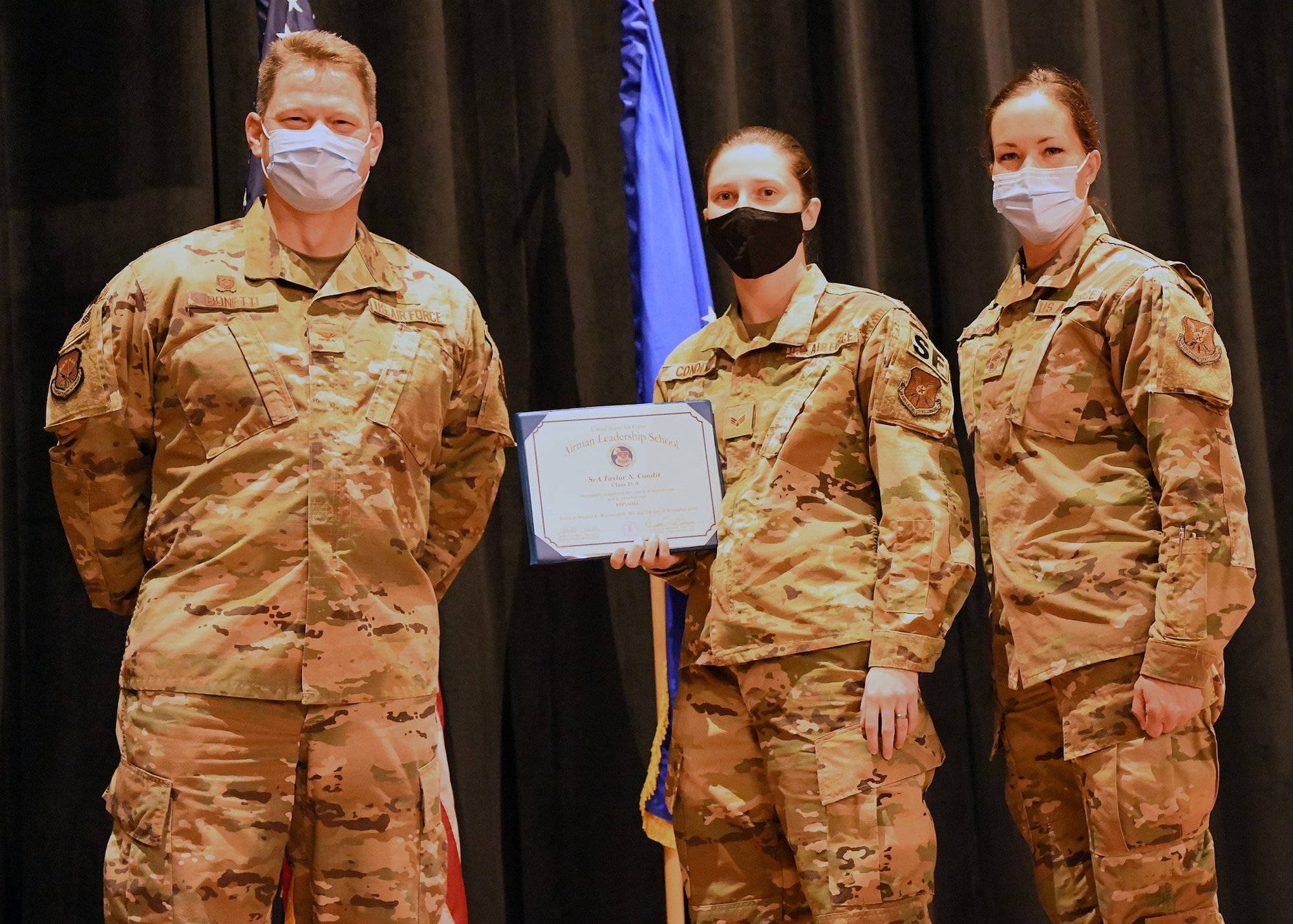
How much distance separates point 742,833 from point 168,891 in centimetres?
97

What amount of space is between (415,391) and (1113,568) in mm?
1255

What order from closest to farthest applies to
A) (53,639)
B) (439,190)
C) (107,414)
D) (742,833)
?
(107,414) < (742,833) < (53,639) < (439,190)

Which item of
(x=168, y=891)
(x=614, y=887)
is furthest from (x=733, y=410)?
(x=614, y=887)

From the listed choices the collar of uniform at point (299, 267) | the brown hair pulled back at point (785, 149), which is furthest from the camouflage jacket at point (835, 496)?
the collar of uniform at point (299, 267)

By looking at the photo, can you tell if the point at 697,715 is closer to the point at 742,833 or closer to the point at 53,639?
the point at 742,833

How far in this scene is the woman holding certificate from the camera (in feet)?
7.30

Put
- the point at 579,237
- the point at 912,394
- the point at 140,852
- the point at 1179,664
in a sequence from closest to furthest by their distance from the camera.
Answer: the point at 140,852, the point at 1179,664, the point at 912,394, the point at 579,237

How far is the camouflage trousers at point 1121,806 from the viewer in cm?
218

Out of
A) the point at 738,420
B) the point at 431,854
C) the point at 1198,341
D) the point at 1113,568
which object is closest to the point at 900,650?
the point at 1113,568

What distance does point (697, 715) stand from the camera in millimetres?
2371

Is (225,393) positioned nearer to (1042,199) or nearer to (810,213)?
(810,213)

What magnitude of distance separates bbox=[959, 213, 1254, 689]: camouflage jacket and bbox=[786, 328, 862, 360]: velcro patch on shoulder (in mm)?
294

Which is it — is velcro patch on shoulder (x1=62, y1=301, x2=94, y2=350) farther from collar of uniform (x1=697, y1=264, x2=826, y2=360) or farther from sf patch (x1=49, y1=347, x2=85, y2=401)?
collar of uniform (x1=697, y1=264, x2=826, y2=360)

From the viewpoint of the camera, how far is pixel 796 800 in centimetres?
223
